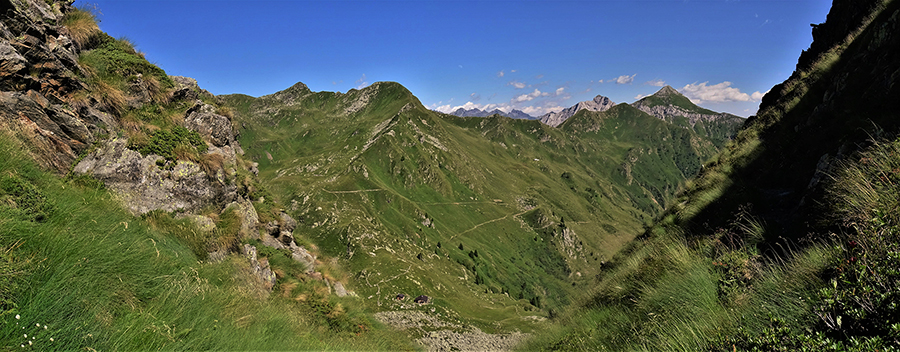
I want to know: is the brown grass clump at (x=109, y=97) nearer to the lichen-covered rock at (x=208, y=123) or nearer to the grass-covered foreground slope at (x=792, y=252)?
→ the lichen-covered rock at (x=208, y=123)

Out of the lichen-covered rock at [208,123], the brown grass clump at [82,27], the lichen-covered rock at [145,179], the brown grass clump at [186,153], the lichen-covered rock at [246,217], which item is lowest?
the lichen-covered rock at [246,217]

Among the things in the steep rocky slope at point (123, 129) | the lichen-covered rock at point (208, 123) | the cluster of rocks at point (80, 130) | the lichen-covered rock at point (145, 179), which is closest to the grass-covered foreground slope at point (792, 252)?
the steep rocky slope at point (123, 129)

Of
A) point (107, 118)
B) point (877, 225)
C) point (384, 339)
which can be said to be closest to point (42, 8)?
point (107, 118)

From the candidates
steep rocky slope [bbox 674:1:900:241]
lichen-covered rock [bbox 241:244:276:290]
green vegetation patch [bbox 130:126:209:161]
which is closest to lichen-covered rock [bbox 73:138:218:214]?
green vegetation patch [bbox 130:126:209:161]

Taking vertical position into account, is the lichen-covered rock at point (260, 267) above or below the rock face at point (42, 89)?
below

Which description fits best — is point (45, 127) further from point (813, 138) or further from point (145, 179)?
point (813, 138)

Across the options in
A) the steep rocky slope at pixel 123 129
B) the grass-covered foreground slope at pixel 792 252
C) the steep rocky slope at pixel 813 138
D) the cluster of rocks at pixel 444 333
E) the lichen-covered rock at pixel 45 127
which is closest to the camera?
the grass-covered foreground slope at pixel 792 252

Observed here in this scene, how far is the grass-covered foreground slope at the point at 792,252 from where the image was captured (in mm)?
4574

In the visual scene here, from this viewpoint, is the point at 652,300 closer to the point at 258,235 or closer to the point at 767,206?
the point at 767,206

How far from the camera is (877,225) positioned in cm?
508

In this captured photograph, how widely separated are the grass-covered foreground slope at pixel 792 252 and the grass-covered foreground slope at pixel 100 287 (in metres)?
8.44

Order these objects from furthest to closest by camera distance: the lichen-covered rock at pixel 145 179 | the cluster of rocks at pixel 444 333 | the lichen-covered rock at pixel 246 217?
1. the cluster of rocks at pixel 444 333
2. the lichen-covered rock at pixel 246 217
3. the lichen-covered rock at pixel 145 179

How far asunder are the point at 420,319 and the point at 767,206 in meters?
106

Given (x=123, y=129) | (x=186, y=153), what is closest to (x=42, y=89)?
(x=123, y=129)
